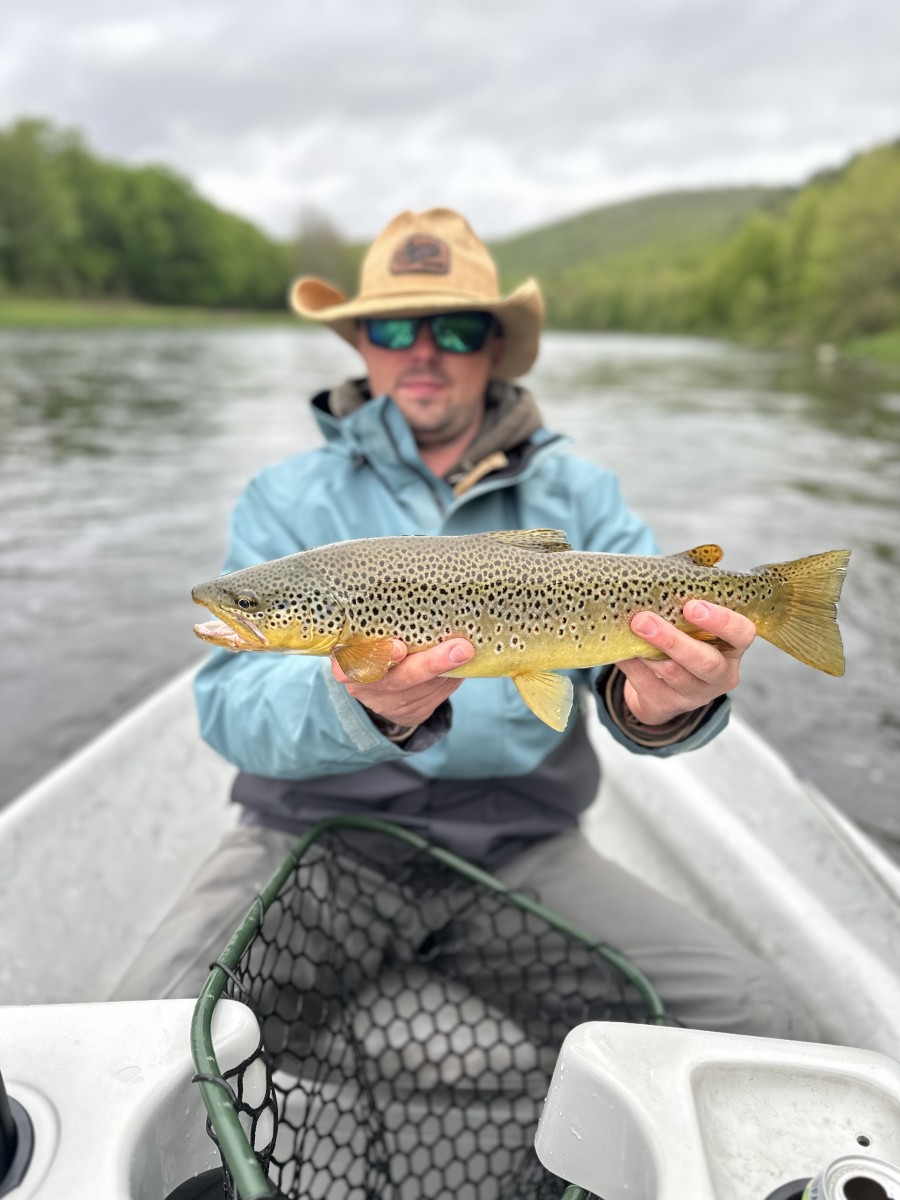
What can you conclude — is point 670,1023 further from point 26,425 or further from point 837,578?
point 26,425

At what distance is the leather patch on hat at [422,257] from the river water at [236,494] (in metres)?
4.59

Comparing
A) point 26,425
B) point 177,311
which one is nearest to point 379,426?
point 26,425

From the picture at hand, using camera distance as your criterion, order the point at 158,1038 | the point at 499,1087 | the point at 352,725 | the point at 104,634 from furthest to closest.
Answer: the point at 104,634 < the point at 499,1087 < the point at 352,725 < the point at 158,1038

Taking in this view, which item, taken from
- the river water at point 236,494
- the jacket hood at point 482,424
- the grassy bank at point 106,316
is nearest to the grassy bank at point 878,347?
the river water at point 236,494

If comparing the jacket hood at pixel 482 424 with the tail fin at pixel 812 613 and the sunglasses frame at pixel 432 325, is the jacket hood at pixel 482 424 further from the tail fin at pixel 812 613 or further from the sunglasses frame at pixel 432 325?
the tail fin at pixel 812 613

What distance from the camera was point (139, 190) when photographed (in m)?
103

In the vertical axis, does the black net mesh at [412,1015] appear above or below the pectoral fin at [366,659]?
below

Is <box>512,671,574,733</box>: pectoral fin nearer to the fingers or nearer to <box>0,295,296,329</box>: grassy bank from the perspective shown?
the fingers

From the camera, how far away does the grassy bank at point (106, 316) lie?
57178mm

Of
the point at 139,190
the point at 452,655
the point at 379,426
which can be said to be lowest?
the point at 452,655

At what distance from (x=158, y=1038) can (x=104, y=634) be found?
754 cm

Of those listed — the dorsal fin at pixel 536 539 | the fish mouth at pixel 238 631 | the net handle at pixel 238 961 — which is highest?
the dorsal fin at pixel 536 539

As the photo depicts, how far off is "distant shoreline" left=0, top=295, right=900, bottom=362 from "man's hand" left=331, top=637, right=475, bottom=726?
46538mm

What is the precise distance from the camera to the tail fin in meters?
2.46
